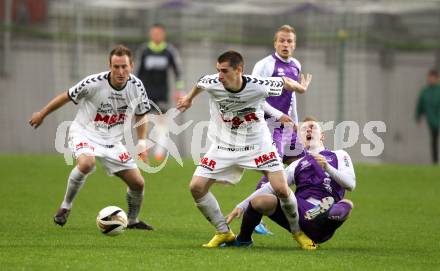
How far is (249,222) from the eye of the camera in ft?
32.8

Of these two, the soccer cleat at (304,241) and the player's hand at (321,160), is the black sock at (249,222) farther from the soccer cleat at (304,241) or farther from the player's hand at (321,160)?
the player's hand at (321,160)

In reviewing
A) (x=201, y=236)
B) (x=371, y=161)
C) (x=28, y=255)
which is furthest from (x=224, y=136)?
(x=371, y=161)

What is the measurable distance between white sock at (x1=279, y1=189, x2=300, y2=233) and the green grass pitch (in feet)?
0.81

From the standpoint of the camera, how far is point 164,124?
2094 cm

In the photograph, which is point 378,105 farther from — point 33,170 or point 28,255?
point 28,255

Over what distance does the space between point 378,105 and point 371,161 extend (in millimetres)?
1534

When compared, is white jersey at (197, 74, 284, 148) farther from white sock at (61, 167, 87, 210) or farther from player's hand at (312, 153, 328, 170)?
white sock at (61, 167, 87, 210)

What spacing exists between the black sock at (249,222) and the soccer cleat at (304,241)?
0.40 meters

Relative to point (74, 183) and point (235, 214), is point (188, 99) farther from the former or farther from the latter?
point (74, 183)

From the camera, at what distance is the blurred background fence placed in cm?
2453

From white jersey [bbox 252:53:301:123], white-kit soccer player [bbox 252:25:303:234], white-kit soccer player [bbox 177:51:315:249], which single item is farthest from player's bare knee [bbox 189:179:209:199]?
white jersey [bbox 252:53:301:123]

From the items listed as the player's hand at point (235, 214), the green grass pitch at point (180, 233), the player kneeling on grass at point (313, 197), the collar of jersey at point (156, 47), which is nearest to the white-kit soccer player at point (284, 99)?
the green grass pitch at point (180, 233)

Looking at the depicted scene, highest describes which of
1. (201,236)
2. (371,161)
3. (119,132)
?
(119,132)

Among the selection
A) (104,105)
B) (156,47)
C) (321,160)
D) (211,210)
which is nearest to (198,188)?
(211,210)
